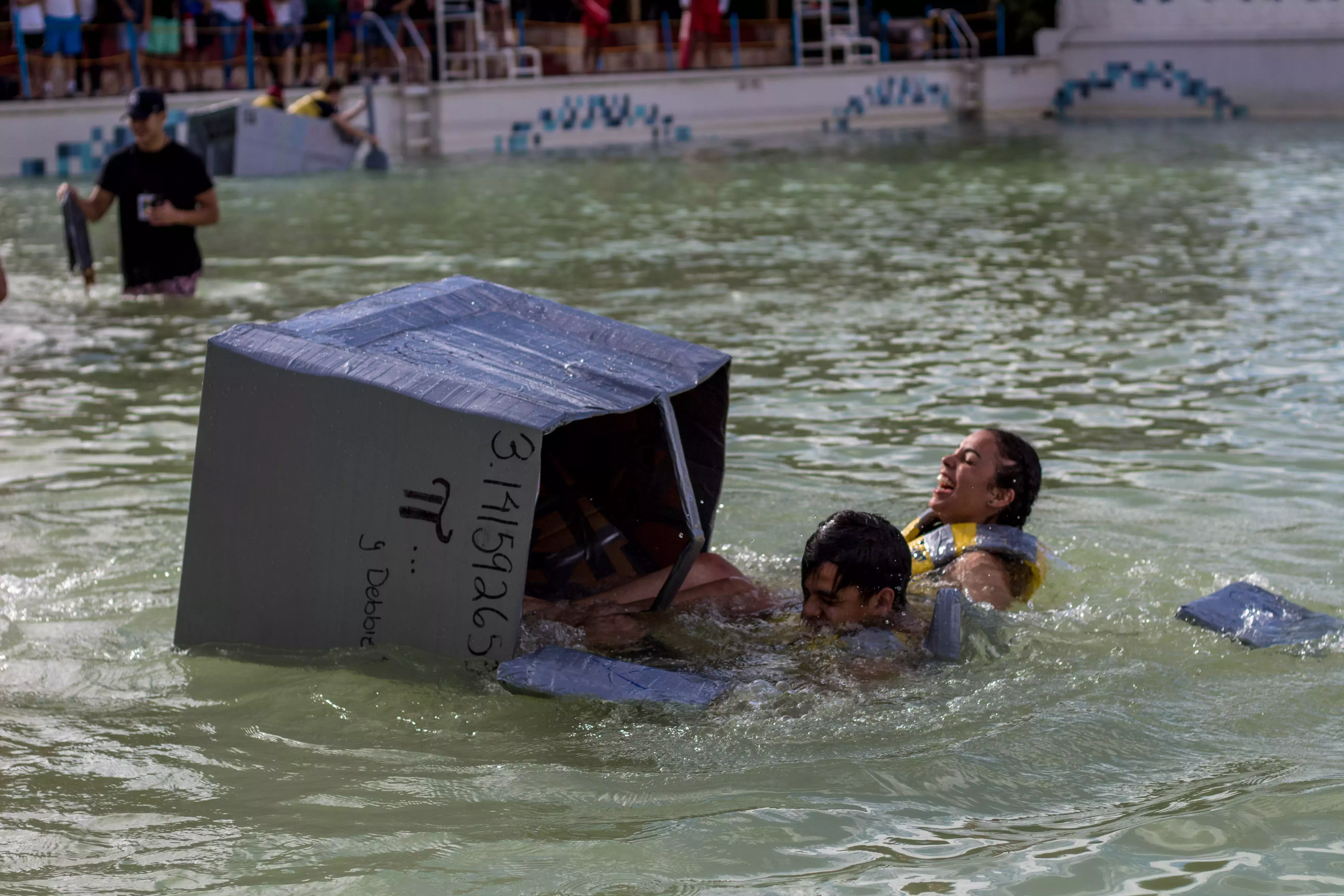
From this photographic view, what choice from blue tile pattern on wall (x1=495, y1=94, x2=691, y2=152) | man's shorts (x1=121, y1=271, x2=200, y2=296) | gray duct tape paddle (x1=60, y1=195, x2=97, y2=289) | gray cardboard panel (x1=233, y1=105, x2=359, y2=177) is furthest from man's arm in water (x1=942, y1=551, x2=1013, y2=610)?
blue tile pattern on wall (x1=495, y1=94, x2=691, y2=152)

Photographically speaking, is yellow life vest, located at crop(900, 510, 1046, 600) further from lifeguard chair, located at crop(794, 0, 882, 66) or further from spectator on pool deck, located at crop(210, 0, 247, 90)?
lifeguard chair, located at crop(794, 0, 882, 66)

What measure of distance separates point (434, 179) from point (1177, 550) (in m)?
15.6

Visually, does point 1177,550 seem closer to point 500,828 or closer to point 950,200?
point 500,828

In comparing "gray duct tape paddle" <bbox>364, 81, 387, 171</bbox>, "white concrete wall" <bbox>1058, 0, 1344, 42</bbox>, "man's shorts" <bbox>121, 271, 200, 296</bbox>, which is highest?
"white concrete wall" <bbox>1058, 0, 1344, 42</bbox>

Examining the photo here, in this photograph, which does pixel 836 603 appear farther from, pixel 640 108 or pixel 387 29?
pixel 640 108

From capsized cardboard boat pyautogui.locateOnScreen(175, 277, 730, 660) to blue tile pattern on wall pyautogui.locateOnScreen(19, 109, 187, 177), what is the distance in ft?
57.3

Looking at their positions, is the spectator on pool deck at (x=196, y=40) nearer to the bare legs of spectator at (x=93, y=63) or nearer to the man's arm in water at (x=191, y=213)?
the bare legs of spectator at (x=93, y=63)

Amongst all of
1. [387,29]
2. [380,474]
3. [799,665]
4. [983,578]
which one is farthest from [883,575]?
[387,29]

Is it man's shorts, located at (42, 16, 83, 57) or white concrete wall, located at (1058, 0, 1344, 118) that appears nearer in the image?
man's shorts, located at (42, 16, 83, 57)

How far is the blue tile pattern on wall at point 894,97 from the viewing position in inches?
1110

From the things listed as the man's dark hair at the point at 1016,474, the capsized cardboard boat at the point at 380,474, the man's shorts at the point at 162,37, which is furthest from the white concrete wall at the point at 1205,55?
the capsized cardboard boat at the point at 380,474

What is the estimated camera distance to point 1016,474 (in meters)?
5.02

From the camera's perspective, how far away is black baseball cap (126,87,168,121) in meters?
9.49

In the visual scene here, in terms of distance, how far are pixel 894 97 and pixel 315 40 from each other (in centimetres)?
1093
